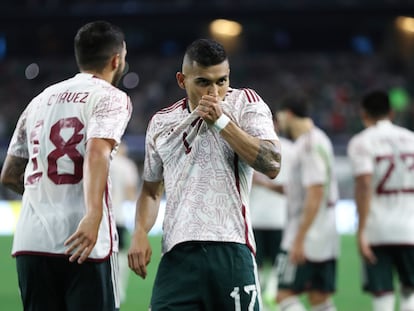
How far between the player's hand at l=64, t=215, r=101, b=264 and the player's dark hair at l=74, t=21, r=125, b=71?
3.11ft

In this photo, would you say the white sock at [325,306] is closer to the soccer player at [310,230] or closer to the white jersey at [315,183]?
the soccer player at [310,230]

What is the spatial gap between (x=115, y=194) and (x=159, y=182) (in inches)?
306

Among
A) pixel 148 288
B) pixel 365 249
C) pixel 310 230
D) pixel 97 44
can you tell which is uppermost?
pixel 97 44

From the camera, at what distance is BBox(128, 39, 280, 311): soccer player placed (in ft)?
14.0

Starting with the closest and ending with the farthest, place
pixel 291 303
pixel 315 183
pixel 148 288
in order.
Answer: pixel 315 183, pixel 291 303, pixel 148 288

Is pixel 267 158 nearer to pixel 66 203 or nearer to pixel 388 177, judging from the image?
pixel 66 203

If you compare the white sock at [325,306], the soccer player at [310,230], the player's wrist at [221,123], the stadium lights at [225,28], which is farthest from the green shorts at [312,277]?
the stadium lights at [225,28]

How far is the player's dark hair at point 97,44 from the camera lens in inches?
181

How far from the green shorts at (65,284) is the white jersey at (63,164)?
0.06 m

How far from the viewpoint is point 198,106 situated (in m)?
4.14

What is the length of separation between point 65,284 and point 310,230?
12.8 feet

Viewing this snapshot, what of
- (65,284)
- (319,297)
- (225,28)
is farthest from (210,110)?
(225,28)

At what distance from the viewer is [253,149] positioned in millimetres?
4117

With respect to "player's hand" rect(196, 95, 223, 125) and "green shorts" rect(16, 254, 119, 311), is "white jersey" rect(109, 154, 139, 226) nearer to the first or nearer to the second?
"green shorts" rect(16, 254, 119, 311)
